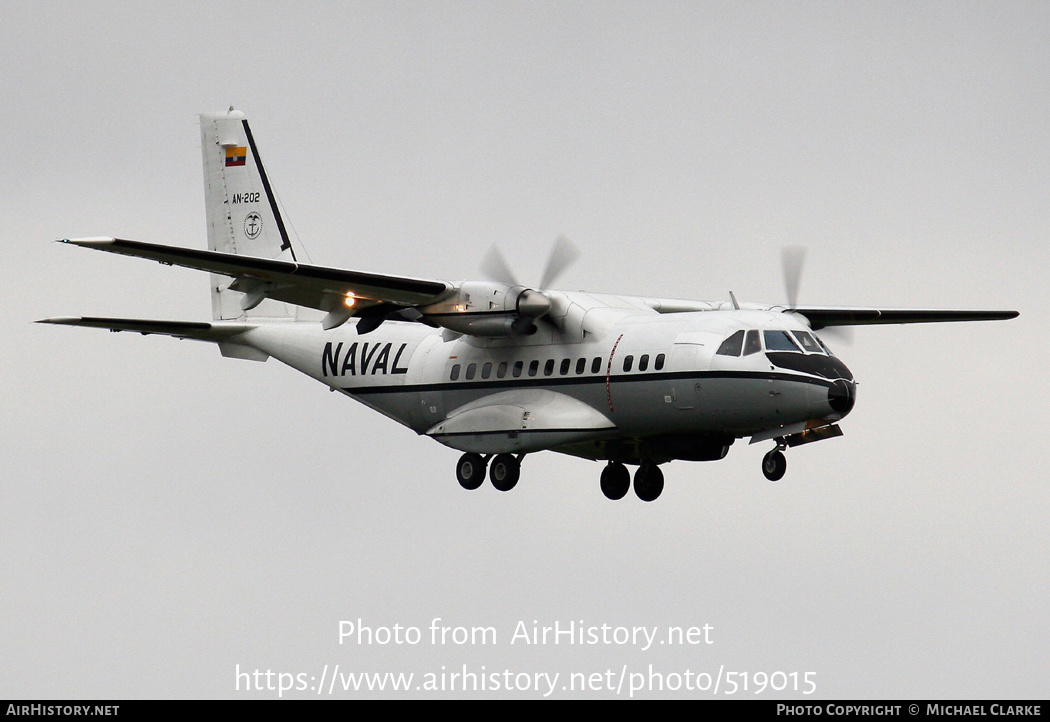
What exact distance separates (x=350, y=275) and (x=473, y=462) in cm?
431

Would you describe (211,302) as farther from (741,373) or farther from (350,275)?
(741,373)

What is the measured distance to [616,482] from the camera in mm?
27141

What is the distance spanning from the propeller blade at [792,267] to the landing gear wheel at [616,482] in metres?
4.08

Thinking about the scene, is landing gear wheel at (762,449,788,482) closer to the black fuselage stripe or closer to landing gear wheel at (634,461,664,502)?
the black fuselage stripe

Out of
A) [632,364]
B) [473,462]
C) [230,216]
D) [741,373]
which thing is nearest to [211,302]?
[230,216]

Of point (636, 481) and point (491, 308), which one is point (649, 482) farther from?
point (491, 308)

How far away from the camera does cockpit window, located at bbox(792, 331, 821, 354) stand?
77.3ft

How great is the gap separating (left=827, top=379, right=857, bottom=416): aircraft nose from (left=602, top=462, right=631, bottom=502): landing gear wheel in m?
5.26

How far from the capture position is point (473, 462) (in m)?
26.4

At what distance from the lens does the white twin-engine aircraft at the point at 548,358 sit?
76.6 feet

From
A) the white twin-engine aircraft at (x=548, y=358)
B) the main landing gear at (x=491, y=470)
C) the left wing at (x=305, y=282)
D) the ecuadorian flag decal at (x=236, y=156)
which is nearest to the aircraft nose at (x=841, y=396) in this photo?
the white twin-engine aircraft at (x=548, y=358)

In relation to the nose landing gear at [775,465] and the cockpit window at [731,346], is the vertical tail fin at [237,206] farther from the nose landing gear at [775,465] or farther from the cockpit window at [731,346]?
the nose landing gear at [775,465]

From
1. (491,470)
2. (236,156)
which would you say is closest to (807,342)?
(491,470)

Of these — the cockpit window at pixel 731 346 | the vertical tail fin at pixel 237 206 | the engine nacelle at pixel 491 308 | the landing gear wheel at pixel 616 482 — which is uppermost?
the vertical tail fin at pixel 237 206
